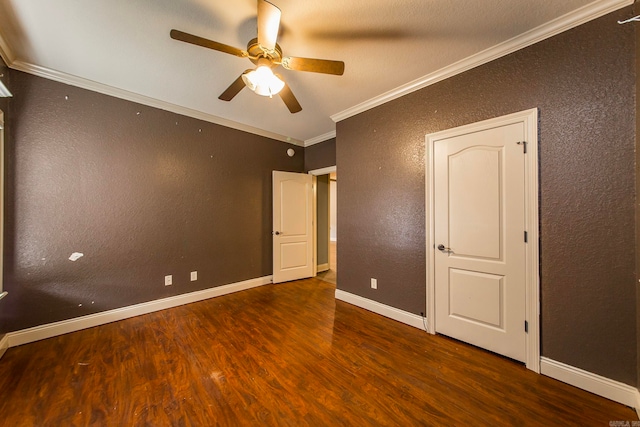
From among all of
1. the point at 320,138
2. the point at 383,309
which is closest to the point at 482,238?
the point at 383,309

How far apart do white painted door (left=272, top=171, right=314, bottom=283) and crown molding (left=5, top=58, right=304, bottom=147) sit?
0.97 metres

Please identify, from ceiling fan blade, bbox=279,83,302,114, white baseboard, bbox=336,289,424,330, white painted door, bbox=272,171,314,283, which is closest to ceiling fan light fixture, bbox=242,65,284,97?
ceiling fan blade, bbox=279,83,302,114

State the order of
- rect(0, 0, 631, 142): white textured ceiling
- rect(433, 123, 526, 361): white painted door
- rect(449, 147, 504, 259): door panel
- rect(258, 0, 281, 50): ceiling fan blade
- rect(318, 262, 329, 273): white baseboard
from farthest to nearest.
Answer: rect(318, 262, 329, 273): white baseboard
rect(449, 147, 504, 259): door panel
rect(433, 123, 526, 361): white painted door
rect(0, 0, 631, 142): white textured ceiling
rect(258, 0, 281, 50): ceiling fan blade

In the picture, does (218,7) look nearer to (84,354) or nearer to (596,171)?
(596,171)

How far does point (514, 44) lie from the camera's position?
6.36 feet

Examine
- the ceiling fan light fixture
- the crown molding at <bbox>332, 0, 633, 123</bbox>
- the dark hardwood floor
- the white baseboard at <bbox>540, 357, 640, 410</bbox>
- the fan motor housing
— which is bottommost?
the dark hardwood floor

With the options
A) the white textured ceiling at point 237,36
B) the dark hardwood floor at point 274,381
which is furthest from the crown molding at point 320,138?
the dark hardwood floor at point 274,381

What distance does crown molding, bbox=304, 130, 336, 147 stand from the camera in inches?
162

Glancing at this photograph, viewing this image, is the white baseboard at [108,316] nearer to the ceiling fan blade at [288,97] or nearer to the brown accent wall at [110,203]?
the brown accent wall at [110,203]

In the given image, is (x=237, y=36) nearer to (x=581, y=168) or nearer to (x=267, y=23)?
(x=267, y=23)

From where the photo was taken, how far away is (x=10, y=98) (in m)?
2.21

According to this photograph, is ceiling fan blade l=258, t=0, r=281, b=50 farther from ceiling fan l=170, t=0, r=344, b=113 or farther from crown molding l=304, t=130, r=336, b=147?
crown molding l=304, t=130, r=336, b=147

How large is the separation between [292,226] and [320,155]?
143cm

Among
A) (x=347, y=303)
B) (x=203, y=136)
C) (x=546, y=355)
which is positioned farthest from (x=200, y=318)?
(x=546, y=355)
